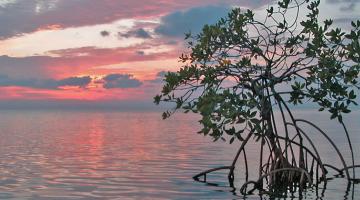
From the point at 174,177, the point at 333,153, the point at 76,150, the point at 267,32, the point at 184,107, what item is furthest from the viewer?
the point at 76,150

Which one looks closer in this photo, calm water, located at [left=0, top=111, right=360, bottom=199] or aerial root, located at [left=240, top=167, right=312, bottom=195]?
aerial root, located at [left=240, top=167, right=312, bottom=195]

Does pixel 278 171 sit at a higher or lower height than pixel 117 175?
higher

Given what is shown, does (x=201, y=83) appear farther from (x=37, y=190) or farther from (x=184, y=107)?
(x=37, y=190)

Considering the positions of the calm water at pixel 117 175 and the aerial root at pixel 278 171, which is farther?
the calm water at pixel 117 175

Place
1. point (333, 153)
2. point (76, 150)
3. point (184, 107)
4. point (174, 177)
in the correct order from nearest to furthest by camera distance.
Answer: point (184, 107), point (174, 177), point (333, 153), point (76, 150)

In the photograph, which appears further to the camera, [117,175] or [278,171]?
[117,175]

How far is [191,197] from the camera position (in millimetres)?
20297

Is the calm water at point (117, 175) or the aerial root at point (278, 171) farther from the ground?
the aerial root at point (278, 171)

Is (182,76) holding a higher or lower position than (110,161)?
higher

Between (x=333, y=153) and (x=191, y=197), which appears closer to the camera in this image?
(x=191, y=197)

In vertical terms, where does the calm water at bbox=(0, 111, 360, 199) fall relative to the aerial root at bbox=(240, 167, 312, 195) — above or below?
below

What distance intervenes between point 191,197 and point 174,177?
19.3 ft

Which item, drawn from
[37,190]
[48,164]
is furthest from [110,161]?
[37,190]

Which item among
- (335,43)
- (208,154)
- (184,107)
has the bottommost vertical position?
(208,154)
